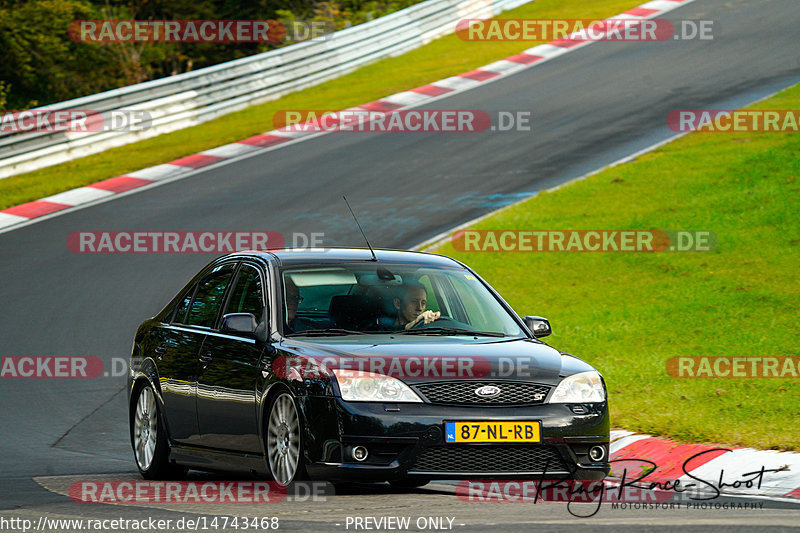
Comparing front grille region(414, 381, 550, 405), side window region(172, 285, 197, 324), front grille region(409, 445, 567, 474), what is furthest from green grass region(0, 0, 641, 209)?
front grille region(409, 445, 567, 474)

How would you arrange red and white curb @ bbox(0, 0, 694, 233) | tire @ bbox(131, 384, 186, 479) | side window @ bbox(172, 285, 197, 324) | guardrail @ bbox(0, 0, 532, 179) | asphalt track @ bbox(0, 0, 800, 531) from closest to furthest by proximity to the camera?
tire @ bbox(131, 384, 186, 479)
side window @ bbox(172, 285, 197, 324)
asphalt track @ bbox(0, 0, 800, 531)
red and white curb @ bbox(0, 0, 694, 233)
guardrail @ bbox(0, 0, 532, 179)

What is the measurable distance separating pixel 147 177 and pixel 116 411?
10988 mm

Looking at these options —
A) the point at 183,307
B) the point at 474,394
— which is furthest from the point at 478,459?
the point at 183,307

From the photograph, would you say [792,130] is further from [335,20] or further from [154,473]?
[335,20]

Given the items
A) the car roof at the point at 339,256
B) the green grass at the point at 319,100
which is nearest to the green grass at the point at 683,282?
the car roof at the point at 339,256

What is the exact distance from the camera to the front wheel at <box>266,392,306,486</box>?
7012 mm

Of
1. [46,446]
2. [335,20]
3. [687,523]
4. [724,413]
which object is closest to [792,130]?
[724,413]

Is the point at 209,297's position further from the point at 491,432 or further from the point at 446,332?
→ the point at 491,432

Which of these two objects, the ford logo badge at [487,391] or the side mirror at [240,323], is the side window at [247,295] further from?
the ford logo badge at [487,391]

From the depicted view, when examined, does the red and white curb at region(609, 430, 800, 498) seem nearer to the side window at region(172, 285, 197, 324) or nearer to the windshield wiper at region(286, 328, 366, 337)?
the windshield wiper at region(286, 328, 366, 337)

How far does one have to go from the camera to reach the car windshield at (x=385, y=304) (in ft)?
25.7

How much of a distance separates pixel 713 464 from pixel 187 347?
3.53m

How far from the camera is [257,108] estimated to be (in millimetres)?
28531

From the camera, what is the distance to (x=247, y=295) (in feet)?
27.3
